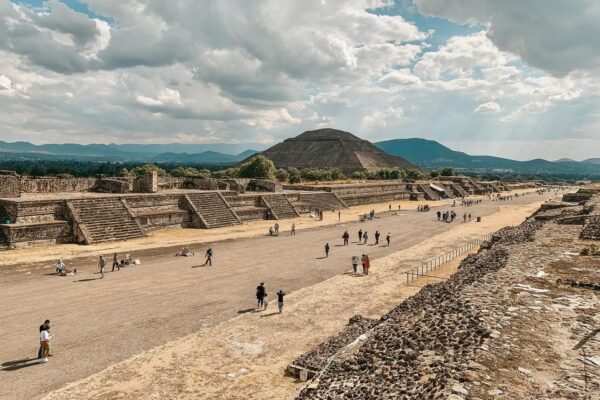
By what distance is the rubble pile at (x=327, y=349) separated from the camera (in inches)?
408

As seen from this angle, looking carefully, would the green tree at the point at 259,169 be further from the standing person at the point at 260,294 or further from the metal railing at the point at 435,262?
the standing person at the point at 260,294

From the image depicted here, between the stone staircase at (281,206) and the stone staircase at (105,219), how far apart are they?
1603cm

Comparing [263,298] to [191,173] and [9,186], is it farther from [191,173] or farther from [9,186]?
[191,173]

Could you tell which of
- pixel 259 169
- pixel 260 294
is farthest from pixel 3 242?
pixel 259 169

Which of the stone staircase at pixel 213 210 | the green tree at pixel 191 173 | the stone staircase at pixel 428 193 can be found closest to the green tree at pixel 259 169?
the green tree at pixel 191 173

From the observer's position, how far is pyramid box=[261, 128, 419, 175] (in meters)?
167

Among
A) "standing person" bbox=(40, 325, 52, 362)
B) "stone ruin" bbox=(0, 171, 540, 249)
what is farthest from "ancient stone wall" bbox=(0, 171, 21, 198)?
"standing person" bbox=(40, 325, 52, 362)

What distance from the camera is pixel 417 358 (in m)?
8.20

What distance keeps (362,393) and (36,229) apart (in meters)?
26.0

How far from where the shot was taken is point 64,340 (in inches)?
491

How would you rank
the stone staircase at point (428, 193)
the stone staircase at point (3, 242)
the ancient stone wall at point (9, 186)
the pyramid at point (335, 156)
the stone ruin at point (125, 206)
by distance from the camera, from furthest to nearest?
the pyramid at point (335, 156) < the stone staircase at point (428, 193) < the ancient stone wall at point (9, 186) < the stone ruin at point (125, 206) < the stone staircase at point (3, 242)

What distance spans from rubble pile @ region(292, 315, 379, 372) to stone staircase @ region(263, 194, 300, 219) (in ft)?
99.1

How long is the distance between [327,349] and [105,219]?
78.8 feet

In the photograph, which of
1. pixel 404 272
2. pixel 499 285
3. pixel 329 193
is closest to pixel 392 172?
pixel 329 193
